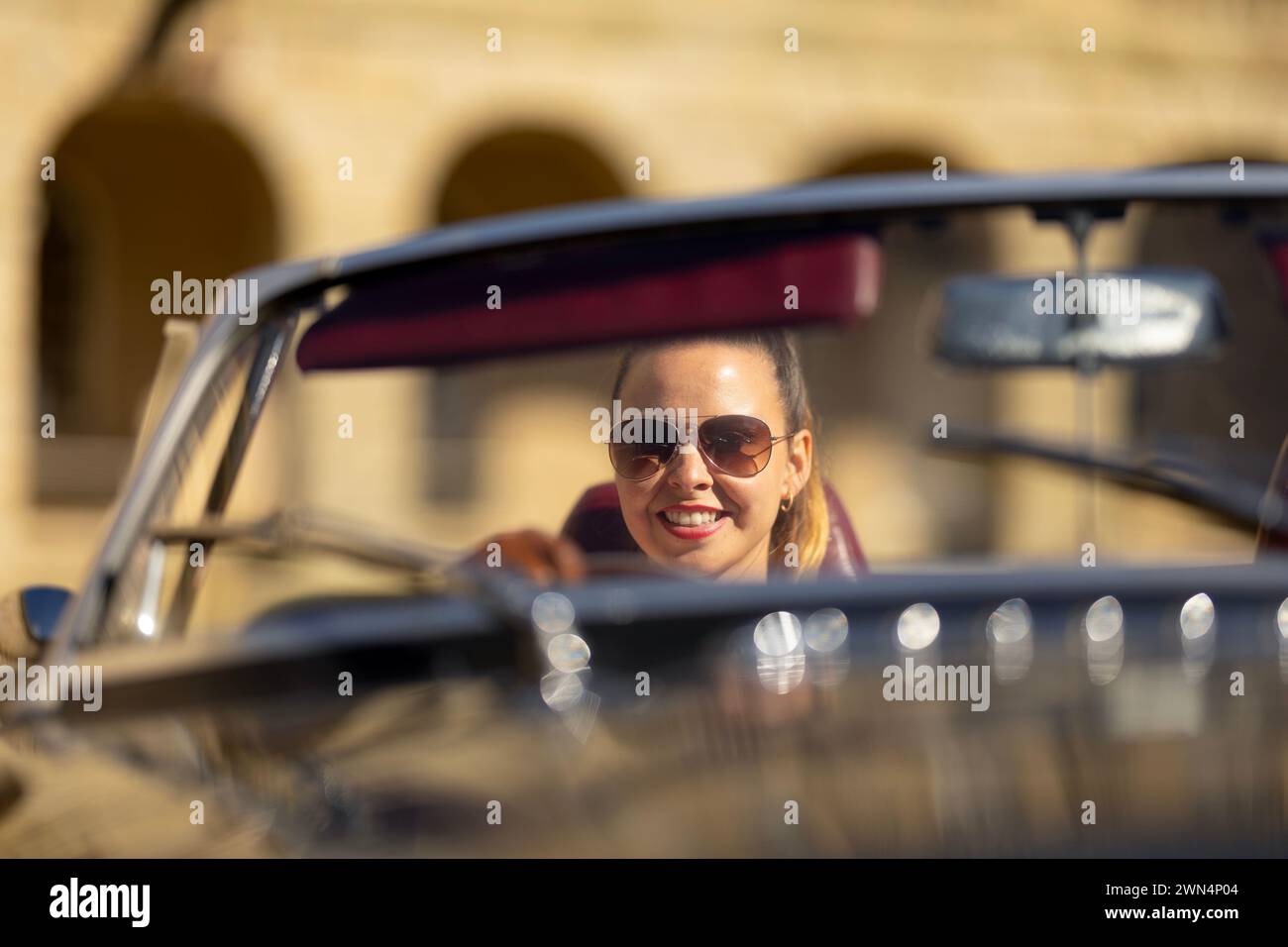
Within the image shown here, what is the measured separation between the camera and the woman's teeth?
1.84 m

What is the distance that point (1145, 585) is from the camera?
1586 millimetres

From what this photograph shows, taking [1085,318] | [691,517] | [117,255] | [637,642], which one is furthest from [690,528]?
[117,255]

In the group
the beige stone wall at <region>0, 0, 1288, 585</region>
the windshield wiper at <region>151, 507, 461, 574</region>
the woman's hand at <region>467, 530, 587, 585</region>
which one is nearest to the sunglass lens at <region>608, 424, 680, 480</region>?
the woman's hand at <region>467, 530, 587, 585</region>

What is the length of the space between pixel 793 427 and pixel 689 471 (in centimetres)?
13

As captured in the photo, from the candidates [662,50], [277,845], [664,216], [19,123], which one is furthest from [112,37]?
[277,845]

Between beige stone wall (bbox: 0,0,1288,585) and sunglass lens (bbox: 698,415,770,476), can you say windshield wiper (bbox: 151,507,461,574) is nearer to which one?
sunglass lens (bbox: 698,415,770,476)

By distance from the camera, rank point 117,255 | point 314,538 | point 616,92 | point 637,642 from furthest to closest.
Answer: point 117,255, point 616,92, point 314,538, point 637,642

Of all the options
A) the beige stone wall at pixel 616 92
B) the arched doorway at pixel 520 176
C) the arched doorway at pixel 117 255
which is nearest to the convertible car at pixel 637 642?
the beige stone wall at pixel 616 92

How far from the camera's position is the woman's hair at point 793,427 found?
1.83m

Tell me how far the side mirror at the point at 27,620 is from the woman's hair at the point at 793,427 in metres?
0.75

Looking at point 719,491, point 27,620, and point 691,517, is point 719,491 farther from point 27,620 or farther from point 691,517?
point 27,620

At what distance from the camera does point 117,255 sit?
12.8 meters
